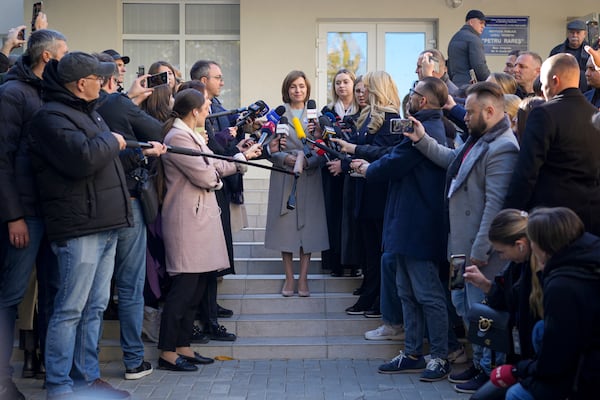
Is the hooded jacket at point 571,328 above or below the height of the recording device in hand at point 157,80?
below

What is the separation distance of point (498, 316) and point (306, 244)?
3219 millimetres

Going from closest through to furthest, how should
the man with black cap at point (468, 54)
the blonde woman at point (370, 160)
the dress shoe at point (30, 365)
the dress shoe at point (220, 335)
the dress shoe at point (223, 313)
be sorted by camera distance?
the dress shoe at point (30, 365)
the dress shoe at point (220, 335)
the blonde woman at point (370, 160)
the dress shoe at point (223, 313)
the man with black cap at point (468, 54)

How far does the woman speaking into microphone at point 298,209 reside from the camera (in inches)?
288

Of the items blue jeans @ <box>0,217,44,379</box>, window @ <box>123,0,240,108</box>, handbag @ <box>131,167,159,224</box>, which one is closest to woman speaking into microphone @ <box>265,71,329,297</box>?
handbag @ <box>131,167,159,224</box>

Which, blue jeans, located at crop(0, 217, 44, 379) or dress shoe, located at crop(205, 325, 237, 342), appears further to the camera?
dress shoe, located at crop(205, 325, 237, 342)

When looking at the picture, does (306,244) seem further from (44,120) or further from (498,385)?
(498,385)

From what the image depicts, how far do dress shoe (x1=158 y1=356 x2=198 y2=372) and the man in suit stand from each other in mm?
1435

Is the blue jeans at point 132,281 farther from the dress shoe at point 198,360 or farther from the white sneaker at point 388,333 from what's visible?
the white sneaker at point 388,333

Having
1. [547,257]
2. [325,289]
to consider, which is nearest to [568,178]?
[547,257]

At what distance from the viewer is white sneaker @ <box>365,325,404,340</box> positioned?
668 cm

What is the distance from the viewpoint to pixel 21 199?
5293mm

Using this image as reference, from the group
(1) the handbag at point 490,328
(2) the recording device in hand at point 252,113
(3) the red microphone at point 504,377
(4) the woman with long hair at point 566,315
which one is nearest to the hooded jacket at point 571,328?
(4) the woman with long hair at point 566,315

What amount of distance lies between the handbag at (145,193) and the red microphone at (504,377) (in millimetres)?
2822

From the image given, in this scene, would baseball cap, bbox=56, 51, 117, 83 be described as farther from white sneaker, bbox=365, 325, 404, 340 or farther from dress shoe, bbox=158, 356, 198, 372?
white sneaker, bbox=365, 325, 404, 340
